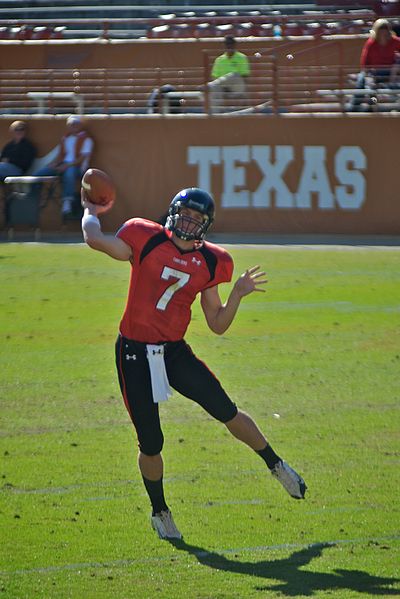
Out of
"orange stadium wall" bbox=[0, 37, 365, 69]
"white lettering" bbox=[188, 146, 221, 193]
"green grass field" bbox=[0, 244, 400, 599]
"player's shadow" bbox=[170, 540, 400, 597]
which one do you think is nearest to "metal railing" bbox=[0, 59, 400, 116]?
"white lettering" bbox=[188, 146, 221, 193]

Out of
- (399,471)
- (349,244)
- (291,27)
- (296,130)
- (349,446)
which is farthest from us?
(291,27)

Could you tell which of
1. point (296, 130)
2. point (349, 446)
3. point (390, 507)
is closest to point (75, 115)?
point (296, 130)

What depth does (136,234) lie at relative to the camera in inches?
235

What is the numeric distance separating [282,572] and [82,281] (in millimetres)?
8976

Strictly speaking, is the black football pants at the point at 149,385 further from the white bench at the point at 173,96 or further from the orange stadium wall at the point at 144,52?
the orange stadium wall at the point at 144,52

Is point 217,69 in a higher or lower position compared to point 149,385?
lower

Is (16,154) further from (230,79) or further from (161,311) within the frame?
(161,311)

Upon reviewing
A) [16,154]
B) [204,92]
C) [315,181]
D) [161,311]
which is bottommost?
[315,181]

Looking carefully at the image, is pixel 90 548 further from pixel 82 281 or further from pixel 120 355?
pixel 82 281

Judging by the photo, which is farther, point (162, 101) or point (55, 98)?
point (55, 98)

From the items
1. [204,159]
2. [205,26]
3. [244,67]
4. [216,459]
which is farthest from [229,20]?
[216,459]

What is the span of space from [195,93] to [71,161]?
236cm

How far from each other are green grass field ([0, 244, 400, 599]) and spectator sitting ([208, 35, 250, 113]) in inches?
252

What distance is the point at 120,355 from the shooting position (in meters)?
6.04
